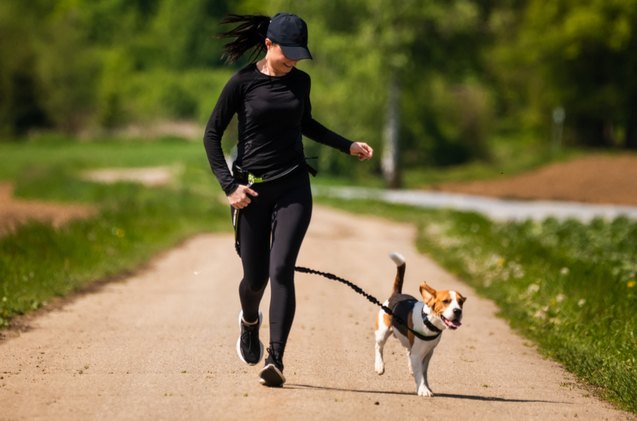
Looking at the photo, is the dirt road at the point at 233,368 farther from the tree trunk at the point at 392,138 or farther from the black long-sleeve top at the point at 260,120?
the tree trunk at the point at 392,138

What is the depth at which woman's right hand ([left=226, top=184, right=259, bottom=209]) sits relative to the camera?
310 inches

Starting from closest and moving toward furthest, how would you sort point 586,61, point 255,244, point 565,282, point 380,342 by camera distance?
point 255,244 < point 380,342 < point 565,282 < point 586,61

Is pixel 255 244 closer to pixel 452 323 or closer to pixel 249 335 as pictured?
pixel 249 335

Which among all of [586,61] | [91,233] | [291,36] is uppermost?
[291,36]

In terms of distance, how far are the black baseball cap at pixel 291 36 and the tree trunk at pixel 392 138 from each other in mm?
31295

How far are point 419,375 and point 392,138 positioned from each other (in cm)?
3302

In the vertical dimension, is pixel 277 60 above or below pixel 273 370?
above

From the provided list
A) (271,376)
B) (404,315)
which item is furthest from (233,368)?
(404,315)

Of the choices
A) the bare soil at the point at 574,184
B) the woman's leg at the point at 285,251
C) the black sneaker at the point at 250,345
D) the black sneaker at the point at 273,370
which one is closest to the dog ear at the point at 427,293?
the woman's leg at the point at 285,251

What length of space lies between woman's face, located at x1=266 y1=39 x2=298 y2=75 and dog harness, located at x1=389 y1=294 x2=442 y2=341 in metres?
1.66

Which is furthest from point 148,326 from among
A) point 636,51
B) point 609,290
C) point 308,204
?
point 636,51

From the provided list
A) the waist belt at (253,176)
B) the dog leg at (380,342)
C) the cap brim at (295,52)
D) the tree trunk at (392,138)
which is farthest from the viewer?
the tree trunk at (392,138)

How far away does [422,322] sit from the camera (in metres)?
7.82

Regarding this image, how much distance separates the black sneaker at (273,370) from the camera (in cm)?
786
